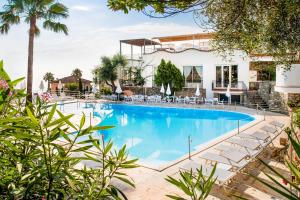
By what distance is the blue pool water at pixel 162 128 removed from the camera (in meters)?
13.2

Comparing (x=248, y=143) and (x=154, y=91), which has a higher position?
(x=154, y=91)

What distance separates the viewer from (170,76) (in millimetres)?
29594

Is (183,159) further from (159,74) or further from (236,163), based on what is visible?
(159,74)

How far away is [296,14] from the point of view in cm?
607

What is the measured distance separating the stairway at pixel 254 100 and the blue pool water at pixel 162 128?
364cm

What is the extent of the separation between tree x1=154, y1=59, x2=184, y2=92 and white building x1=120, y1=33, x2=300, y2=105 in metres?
1.60

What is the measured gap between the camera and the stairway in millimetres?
24109

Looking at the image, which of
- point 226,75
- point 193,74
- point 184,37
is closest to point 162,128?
point 226,75

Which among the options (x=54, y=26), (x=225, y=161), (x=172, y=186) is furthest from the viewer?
(x=54, y=26)

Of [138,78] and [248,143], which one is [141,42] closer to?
[138,78]

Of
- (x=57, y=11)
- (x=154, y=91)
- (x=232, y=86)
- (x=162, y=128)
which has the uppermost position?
(x=57, y=11)

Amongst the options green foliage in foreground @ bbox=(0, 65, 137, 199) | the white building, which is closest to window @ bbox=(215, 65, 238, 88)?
the white building

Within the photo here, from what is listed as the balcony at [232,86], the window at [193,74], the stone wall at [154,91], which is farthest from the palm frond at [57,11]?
the balcony at [232,86]

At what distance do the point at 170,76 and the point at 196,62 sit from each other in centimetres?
339
